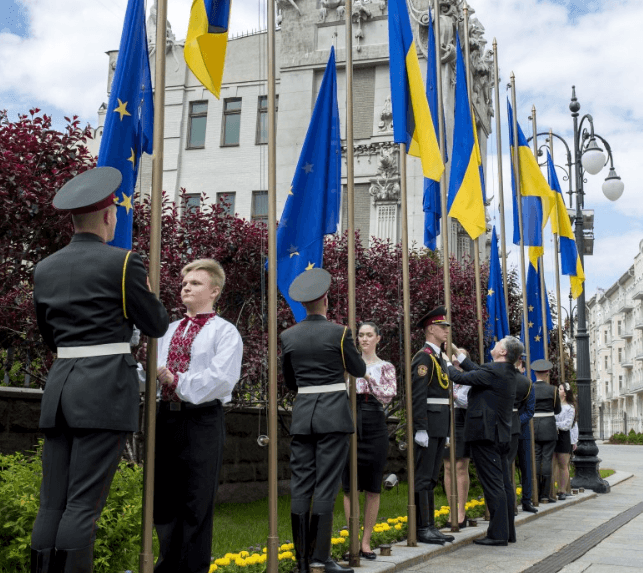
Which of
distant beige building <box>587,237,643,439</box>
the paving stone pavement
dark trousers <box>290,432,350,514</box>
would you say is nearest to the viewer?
dark trousers <box>290,432,350,514</box>

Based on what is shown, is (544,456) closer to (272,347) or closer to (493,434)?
(493,434)

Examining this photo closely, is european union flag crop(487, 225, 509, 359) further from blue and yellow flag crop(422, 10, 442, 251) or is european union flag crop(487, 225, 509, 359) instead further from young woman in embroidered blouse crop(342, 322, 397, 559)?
young woman in embroidered blouse crop(342, 322, 397, 559)

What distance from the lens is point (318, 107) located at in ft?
28.1

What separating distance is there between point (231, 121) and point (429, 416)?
24.0 meters

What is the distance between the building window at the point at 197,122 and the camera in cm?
3152

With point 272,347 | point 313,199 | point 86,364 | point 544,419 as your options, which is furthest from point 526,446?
point 86,364

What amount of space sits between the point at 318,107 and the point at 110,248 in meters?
4.60

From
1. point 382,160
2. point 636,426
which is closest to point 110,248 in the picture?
point 382,160

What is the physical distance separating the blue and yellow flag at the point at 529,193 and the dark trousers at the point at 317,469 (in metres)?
9.04

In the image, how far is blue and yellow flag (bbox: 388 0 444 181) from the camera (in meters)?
9.37

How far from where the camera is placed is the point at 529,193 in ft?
48.0

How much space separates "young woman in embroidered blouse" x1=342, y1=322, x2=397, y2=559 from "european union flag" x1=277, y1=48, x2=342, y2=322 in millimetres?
991

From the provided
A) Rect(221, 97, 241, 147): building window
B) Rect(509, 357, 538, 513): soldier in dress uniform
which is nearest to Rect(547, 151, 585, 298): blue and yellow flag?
Rect(509, 357, 538, 513): soldier in dress uniform

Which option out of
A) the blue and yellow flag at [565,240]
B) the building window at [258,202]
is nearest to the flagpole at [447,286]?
the blue and yellow flag at [565,240]
